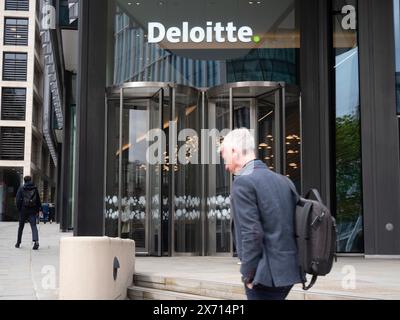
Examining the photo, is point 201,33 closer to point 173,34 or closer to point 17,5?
point 173,34

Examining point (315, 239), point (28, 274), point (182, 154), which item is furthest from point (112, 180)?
point (315, 239)

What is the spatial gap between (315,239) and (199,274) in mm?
5452

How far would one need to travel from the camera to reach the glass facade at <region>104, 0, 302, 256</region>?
1352 cm

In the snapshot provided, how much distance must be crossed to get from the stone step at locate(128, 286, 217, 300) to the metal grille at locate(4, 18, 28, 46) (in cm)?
5636

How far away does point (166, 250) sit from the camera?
525 inches

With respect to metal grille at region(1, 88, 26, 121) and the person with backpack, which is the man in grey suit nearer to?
the person with backpack

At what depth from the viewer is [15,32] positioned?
60.5m

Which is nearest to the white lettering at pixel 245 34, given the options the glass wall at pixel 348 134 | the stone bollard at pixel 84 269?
the glass wall at pixel 348 134

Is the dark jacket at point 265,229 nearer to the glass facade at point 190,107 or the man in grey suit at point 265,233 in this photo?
the man in grey suit at point 265,233

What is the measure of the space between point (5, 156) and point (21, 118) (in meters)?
4.12

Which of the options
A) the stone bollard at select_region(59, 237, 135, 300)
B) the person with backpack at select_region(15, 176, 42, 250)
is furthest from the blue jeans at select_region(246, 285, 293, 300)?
the person with backpack at select_region(15, 176, 42, 250)

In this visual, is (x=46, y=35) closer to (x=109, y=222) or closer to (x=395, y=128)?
(x=109, y=222)

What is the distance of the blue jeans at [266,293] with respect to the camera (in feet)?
12.0
